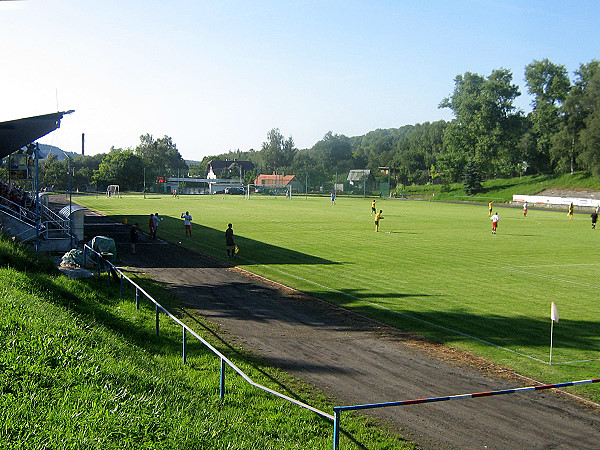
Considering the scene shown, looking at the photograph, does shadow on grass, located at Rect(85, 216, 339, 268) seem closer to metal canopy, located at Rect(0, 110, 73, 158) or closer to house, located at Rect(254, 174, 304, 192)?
→ metal canopy, located at Rect(0, 110, 73, 158)

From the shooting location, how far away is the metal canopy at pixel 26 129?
2277 centimetres

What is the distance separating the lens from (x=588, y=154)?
91.8 meters

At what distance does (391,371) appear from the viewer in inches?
472

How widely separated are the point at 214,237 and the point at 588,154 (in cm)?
7652

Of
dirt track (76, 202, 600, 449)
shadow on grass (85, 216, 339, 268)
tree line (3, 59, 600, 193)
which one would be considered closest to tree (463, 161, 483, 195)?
tree line (3, 59, 600, 193)

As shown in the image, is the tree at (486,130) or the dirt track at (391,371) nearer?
the dirt track at (391,371)

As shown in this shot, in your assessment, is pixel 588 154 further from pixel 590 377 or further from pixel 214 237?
pixel 590 377

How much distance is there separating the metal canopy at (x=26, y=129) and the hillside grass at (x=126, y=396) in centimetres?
1174

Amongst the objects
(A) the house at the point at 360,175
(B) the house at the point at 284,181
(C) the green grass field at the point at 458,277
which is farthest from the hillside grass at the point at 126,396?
(A) the house at the point at 360,175

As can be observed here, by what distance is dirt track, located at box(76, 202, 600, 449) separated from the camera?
9094 mm

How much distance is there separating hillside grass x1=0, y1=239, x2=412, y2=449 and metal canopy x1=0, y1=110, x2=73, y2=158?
462 inches

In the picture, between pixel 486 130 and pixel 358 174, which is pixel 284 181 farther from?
pixel 486 130

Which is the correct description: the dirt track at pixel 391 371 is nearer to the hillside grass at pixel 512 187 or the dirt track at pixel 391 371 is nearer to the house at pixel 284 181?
the hillside grass at pixel 512 187

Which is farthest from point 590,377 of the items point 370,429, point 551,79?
point 551,79
